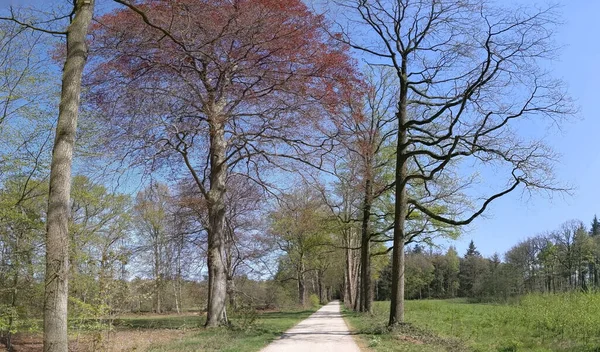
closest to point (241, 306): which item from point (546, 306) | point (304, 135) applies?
point (304, 135)

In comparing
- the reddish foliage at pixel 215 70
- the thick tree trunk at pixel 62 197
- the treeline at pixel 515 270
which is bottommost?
the treeline at pixel 515 270

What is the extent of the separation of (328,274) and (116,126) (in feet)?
165

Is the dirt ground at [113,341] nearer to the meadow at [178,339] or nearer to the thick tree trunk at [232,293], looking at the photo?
the meadow at [178,339]

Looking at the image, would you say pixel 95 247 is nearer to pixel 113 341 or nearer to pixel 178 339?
pixel 178 339

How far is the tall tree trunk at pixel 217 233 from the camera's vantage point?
16047mm

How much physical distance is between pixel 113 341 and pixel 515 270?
61.8 metres

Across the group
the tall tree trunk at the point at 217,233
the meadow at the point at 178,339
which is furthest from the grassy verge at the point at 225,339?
the tall tree trunk at the point at 217,233

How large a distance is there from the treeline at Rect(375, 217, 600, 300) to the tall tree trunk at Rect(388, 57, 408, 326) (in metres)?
6.20

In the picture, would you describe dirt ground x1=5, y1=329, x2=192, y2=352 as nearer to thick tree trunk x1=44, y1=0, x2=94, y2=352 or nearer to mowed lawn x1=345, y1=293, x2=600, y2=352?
thick tree trunk x1=44, y1=0, x2=94, y2=352

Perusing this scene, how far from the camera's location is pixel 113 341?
8555 mm

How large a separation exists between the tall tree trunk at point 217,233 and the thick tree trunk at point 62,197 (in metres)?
9.10

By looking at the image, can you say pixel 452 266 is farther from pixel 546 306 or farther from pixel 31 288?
pixel 31 288

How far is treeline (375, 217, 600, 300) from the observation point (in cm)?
4900

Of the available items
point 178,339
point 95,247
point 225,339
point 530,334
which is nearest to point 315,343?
point 225,339
